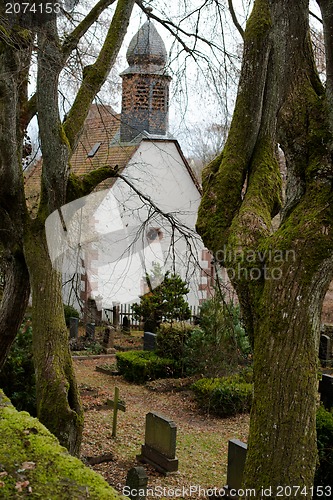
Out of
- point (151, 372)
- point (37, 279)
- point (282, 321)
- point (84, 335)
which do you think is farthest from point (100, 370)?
point (282, 321)

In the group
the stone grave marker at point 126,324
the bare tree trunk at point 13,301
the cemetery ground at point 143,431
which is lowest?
the cemetery ground at point 143,431

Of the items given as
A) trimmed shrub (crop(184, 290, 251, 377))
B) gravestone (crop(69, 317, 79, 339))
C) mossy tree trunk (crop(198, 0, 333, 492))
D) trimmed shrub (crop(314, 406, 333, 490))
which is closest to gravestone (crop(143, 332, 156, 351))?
trimmed shrub (crop(184, 290, 251, 377))

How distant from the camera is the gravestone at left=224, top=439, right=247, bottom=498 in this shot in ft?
24.5

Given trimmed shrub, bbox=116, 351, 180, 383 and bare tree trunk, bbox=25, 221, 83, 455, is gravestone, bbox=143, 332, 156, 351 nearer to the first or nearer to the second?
trimmed shrub, bbox=116, 351, 180, 383

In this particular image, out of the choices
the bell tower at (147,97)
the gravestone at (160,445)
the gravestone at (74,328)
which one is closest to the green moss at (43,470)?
the gravestone at (160,445)

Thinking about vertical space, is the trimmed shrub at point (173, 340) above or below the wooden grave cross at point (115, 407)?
above

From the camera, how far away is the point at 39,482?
2.71 meters

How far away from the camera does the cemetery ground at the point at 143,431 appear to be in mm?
8492

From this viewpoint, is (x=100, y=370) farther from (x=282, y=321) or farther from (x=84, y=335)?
(x=282, y=321)

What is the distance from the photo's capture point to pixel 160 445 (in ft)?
28.9

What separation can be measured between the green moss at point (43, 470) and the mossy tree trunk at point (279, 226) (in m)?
1.62

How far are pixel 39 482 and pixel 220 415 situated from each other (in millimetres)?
9485

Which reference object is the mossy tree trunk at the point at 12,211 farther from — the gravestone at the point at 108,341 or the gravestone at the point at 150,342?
the gravestone at the point at 108,341

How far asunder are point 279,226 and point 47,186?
4.16 meters
